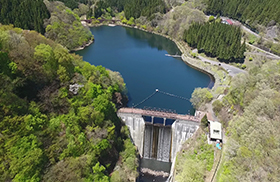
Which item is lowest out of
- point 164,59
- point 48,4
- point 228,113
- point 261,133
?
point 164,59

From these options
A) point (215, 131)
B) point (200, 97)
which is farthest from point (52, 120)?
point (200, 97)

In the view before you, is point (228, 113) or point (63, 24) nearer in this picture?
point (228, 113)

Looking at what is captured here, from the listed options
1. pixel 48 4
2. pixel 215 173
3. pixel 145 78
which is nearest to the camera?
pixel 215 173

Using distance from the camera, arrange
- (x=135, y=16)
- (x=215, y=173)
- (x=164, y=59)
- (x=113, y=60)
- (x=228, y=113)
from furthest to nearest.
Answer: (x=135, y=16), (x=164, y=59), (x=113, y=60), (x=228, y=113), (x=215, y=173)

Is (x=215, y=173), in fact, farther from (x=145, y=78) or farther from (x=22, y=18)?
(x=22, y=18)

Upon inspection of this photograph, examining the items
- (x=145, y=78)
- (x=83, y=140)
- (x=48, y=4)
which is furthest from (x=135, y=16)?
(x=83, y=140)

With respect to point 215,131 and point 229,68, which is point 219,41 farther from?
point 215,131
